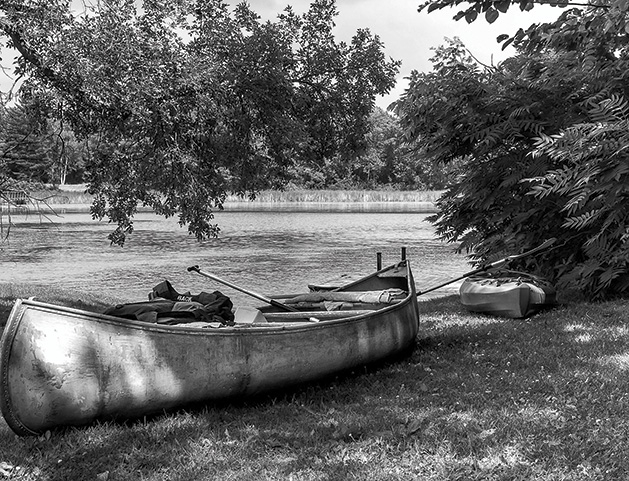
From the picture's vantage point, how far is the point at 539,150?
34.9 ft

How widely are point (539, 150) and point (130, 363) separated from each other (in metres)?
7.87

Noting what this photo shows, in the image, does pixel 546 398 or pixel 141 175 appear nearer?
pixel 546 398

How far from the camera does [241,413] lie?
586 centimetres

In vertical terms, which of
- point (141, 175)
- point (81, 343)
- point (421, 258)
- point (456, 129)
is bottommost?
point (421, 258)

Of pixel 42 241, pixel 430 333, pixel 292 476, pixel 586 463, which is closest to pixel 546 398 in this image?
pixel 586 463

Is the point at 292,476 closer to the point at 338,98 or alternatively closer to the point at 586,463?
the point at 586,463

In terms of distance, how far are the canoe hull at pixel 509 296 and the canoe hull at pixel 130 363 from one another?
4564 millimetres

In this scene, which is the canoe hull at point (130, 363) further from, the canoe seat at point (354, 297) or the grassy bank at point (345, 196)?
the grassy bank at point (345, 196)

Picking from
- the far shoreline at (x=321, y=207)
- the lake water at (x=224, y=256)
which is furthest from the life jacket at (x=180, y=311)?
the far shoreline at (x=321, y=207)

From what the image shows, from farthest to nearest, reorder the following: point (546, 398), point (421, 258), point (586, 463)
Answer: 1. point (421, 258)
2. point (546, 398)
3. point (586, 463)

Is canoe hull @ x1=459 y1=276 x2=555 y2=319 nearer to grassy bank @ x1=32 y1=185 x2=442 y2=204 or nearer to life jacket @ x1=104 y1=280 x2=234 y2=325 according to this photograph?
life jacket @ x1=104 y1=280 x2=234 y2=325

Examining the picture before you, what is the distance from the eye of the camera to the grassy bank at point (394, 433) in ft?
14.9

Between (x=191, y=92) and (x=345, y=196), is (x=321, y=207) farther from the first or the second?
(x=191, y=92)

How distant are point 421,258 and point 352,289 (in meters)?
15.7
